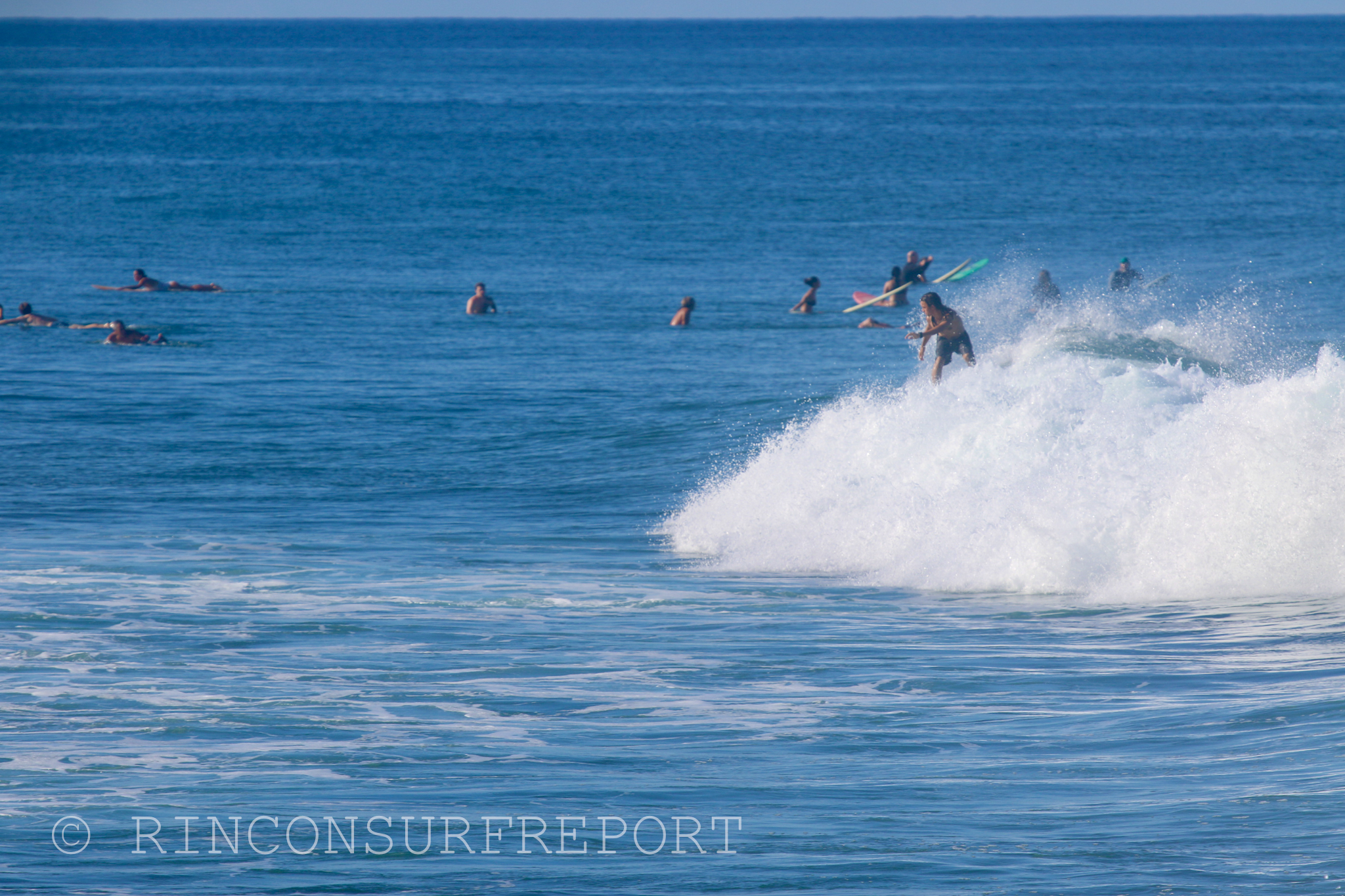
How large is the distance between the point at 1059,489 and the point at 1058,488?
24 millimetres

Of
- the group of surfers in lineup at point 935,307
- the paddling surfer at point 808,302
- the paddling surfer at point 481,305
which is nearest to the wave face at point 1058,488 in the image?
the group of surfers in lineup at point 935,307

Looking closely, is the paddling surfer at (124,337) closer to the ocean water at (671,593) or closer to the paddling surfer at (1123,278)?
the ocean water at (671,593)

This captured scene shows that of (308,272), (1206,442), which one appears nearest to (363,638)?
(1206,442)

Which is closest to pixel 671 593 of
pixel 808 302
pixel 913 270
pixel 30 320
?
pixel 808 302

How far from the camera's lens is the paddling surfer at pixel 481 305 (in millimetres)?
36281

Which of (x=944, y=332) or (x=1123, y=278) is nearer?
(x=944, y=332)

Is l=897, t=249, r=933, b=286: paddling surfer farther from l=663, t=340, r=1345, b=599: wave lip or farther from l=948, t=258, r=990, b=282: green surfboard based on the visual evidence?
l=663, t=340, r=1345, b=599: wave lip

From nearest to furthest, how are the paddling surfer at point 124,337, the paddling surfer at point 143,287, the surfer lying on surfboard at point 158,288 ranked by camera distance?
the paddling surfer at point 124,337 < the surfer lying on surfboard at point 158,288 < the paddling surfer at point 143,287

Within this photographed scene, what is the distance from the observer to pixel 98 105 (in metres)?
121

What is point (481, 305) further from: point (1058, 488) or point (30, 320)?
point (1058, 488)

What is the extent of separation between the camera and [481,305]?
36.3 meters

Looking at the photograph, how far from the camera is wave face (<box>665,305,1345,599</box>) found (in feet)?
40.9

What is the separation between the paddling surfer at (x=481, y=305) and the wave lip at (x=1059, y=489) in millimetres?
18778

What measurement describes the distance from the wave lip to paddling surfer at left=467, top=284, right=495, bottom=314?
18778mm
